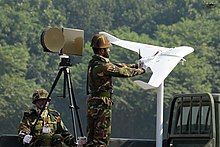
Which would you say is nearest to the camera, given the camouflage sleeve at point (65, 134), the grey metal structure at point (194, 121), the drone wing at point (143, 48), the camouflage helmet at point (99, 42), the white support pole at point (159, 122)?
the camouflage helmet at point (99, 42)

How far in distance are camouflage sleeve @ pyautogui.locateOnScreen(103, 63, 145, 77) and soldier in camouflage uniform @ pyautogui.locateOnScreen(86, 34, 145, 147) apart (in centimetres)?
1

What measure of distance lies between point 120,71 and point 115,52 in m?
49.4

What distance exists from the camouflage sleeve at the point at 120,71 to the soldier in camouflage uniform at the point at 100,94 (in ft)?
0.05

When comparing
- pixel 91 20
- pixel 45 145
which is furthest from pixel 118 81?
pixel 45 145

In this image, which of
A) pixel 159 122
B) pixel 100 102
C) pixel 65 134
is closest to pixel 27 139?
pixel 65 134

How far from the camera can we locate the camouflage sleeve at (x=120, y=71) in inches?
381

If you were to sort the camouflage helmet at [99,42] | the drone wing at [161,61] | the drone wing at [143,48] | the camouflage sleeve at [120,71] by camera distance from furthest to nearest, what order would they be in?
the drone wing at [143,48] < the drone wing at [161,61] < the camouflage helmet at [99,42] < the camouflage sleeve at [120,71]

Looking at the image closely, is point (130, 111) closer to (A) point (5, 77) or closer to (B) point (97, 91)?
(A) point (5, 77)

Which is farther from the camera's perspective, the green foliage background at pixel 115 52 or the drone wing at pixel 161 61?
the green foliage background at pixel 115 52

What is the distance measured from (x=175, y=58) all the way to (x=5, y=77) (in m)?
49.9

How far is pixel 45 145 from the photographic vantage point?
436 inches

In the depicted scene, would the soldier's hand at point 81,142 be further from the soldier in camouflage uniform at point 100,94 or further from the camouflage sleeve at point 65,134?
the camouflage sleeve at point 65,134

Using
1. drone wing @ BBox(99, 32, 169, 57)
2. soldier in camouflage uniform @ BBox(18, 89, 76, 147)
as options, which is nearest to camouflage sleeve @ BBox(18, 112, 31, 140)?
soldier in camouflage uniform @ BBox(18, 89, 76, 147)

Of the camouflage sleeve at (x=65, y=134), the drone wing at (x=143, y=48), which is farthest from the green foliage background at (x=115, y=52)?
the camouflage sleeve at (x=65, y=134)
